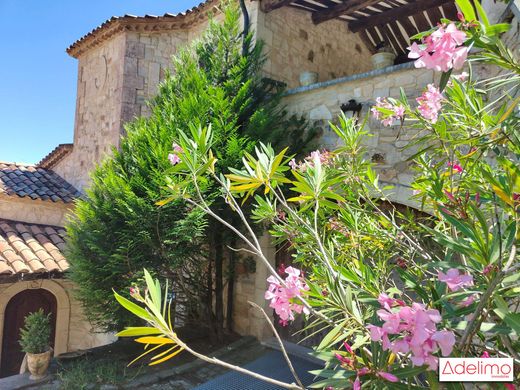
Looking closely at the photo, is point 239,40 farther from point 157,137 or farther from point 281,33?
point 157,137

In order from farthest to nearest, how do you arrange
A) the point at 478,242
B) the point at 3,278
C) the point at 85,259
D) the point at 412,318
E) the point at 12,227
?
the point at 12,227 → the point at 3,278 → the point at 85,259 → the point at 478,242 → the point at 412,318

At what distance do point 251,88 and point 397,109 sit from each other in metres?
3.08

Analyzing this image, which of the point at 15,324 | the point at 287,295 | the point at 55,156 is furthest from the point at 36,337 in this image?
the point at 55,156

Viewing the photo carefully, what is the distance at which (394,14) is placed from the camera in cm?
663

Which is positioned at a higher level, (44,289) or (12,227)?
(12,227)

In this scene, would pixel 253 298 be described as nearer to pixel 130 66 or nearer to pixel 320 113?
pixel 320 113

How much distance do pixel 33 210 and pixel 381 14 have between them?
25.0 feet

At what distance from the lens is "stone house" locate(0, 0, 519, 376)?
5.00 meters

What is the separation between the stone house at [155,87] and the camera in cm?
500

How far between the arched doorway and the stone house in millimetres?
114

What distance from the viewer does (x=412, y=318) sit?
99 cm

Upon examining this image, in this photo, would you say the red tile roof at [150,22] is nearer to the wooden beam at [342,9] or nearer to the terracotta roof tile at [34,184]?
the wooden beam at [342,9]

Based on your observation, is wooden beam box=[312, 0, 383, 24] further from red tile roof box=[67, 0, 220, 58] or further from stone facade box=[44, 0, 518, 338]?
red tile roof box=[67, 0, 220, 58]

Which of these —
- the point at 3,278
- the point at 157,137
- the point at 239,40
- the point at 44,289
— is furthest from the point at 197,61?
the point at 44,289
